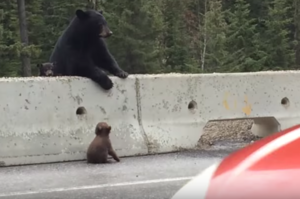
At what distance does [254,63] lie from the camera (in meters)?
31.8

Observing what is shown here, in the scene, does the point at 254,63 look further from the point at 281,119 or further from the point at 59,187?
the point at 59,187

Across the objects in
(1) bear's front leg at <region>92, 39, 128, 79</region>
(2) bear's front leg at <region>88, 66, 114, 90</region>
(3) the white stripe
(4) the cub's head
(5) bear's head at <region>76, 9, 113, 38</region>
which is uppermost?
(5) bear's head at <region>76, 9, 113, 38</region>

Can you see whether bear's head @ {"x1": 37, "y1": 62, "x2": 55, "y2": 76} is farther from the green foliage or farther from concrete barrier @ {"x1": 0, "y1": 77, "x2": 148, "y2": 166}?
the green foliage

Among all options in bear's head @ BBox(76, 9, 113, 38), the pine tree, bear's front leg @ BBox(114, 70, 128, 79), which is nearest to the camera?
bear's front leg @ BBox(114, 70, 128, 79)

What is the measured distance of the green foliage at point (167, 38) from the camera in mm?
31891

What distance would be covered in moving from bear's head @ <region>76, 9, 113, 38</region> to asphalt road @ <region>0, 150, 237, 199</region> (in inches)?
77.6

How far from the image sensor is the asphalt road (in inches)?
228

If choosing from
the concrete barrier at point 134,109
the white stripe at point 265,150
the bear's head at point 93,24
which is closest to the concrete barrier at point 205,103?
the concrete barrier at point 134,109

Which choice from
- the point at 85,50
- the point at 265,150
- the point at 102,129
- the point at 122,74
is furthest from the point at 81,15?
the point at 265,150

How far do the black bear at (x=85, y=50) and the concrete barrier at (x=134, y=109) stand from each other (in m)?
0.40

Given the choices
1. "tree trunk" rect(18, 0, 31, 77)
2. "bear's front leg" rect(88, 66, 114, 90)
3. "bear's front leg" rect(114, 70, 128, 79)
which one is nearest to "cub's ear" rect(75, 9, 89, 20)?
"bear's front leg" rect(114, 70, 128, 79)

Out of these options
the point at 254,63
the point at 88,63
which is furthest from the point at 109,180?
the point at 254,63

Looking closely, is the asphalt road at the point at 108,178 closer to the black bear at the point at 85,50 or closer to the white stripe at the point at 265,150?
the black bear at the point at 85,50

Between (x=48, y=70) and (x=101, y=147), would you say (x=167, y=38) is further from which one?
(x=101, y=147)
